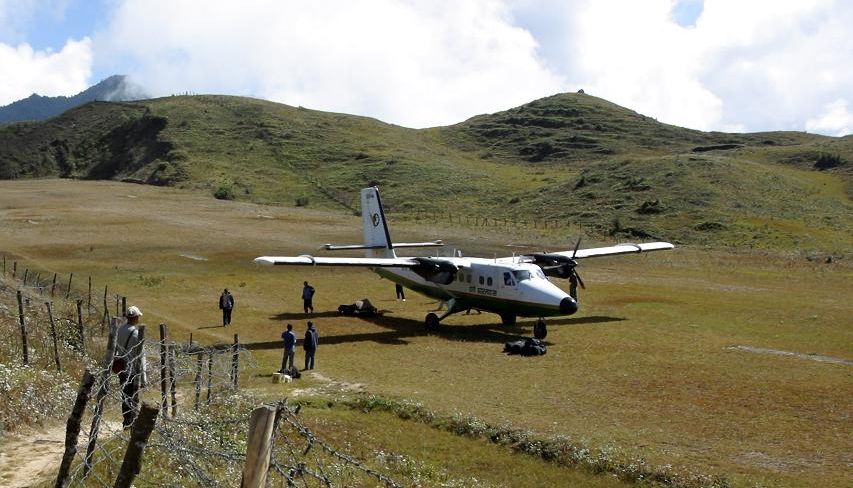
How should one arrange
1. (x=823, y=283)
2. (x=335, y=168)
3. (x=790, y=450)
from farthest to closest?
(x=335, y=168) → (x=823, y=283) → (x=790, y=450)

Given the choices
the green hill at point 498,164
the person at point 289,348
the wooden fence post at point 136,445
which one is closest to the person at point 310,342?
the person at point 289,348

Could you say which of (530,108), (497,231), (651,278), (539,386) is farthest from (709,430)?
(530,108)

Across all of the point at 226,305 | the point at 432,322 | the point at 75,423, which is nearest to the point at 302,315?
the point at 226,305

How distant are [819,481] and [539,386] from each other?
833cm

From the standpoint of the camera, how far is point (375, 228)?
36.5 meters

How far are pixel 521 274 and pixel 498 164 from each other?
400ft

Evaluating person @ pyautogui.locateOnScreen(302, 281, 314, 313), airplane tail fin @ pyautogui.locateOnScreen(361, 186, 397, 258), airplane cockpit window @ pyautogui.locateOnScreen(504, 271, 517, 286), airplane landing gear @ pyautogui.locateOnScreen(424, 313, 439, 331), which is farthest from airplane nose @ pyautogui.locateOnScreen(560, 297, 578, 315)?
person @ pyautogui.locateOnScreen(302, 281, 314, 313)

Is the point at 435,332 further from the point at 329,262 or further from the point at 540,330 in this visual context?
the point at 329,262

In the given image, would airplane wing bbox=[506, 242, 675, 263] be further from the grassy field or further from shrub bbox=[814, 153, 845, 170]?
shrub bbox=[814, 153, 845, 170]

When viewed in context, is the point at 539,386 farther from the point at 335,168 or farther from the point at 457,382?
the point at 335,168

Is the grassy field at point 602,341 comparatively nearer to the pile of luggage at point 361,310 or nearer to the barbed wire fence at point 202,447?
the pile of luggage at point 361,310

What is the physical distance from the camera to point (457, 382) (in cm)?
2203

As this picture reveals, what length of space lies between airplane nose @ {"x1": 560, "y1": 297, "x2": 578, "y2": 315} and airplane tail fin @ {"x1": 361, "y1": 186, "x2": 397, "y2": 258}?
35.4 ft

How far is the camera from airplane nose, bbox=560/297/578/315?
1070 inches
